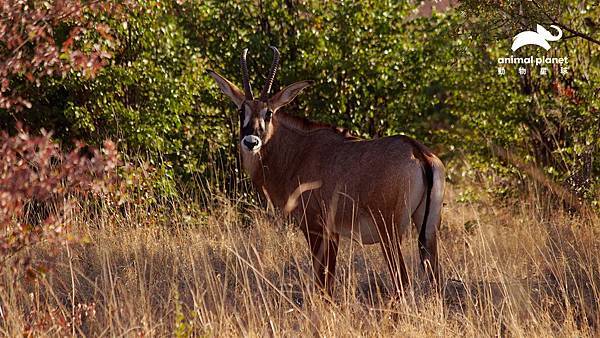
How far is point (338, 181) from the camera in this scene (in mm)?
6883

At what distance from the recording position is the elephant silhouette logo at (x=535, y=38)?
30.3ft

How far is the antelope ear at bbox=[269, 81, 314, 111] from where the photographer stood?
7.82 meters

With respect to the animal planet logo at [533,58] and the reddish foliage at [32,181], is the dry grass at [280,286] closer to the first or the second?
the reddish foliage at [32,181]

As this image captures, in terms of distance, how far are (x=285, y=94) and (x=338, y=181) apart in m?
1.34

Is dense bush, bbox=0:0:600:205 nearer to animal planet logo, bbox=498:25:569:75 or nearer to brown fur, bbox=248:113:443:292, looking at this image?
animal planet logo, bbox=498:25:569:75

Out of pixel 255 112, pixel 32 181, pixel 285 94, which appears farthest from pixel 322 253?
pixel 32 181

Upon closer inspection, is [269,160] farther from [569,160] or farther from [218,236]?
[569,160]

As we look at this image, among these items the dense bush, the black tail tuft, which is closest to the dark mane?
the black tail tuft

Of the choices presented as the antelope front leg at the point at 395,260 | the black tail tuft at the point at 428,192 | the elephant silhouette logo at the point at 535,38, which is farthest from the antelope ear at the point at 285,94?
the elephant silhouette logo at the point at 535,38

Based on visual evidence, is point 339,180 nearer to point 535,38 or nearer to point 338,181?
point 338,181

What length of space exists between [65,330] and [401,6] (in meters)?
6.38

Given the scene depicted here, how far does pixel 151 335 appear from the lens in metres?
5.08

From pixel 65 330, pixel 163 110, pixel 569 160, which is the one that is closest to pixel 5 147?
pixel 65 330

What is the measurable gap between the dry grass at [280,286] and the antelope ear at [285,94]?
1.20 meters
